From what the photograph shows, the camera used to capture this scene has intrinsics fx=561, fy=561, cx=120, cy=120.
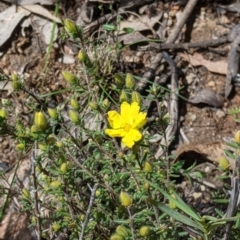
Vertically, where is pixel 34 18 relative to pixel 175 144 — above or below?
above

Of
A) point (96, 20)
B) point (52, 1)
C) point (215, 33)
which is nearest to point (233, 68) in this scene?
point (215, 33)

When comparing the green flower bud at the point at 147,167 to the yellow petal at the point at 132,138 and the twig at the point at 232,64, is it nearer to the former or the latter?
the yellow petal at the point at 132,138

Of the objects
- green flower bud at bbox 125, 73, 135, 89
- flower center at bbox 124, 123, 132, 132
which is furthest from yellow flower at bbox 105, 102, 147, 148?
green flower bud at bbox 125, 73, 135, 89

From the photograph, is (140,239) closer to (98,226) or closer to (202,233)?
(202,233)

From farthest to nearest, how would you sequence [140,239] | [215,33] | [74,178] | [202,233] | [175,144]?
[215,33] < [175,144] < [74,178] < [140,239] < [202,233]

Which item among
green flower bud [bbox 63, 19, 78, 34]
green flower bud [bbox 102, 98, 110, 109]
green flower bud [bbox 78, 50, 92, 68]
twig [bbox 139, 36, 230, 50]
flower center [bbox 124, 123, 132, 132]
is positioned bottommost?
twig [bbox 139, 36, 230, 50]

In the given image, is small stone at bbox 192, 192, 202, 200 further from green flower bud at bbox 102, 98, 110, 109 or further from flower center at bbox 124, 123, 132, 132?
flower center at bbox 124, 123, 132, 132

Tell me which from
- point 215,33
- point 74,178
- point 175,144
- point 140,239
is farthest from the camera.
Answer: point 215,33

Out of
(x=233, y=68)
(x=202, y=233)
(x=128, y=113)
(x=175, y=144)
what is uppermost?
(x=128, y=113)

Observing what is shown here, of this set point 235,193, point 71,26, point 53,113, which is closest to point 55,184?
point 53,113
